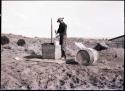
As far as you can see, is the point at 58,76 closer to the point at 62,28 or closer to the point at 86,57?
the point at 86,57

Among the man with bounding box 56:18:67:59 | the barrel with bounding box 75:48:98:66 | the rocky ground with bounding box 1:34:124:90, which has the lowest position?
the rocky ground with bounding box 1:34:124:90

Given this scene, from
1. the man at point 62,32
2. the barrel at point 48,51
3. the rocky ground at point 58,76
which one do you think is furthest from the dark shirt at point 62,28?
the rocky ground at point 58,76

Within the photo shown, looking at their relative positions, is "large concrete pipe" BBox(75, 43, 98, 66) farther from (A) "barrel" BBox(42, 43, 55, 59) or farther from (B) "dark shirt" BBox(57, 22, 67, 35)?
(B) "dark shirt" BBox(57, 22, 67, 35)

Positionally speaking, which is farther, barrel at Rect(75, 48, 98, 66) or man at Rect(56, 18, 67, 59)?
man at Rect(56, 18, 67, 59)

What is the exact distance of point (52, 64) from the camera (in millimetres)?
10414

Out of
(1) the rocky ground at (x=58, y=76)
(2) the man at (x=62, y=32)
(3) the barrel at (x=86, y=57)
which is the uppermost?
(2) the man at (x=62, y=32)

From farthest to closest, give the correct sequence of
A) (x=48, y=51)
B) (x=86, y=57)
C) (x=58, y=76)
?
(x=48, y=51)
(x=86, y=57)
(x=58, y=76)

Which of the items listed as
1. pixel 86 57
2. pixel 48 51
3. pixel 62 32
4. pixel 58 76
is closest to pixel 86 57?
pixel 86 57

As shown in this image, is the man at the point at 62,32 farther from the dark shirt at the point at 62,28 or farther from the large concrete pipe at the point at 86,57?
the large concrete pipe at the point at 86,57

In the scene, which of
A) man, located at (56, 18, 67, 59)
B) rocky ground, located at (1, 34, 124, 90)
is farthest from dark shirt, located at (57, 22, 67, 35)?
rocky ground, located at (1, 34, 124, 90)

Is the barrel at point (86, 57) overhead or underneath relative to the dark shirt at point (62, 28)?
underneath

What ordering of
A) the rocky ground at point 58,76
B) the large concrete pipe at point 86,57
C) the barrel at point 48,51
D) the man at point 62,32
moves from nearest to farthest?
1. the rocky ground at point 58,76
2. the large concrete pipe at point 86,57
3. the barrel at point 48,51
4. the man at point 62,32

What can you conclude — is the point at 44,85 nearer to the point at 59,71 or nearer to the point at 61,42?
the point at 59,71

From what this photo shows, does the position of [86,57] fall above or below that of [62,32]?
below
